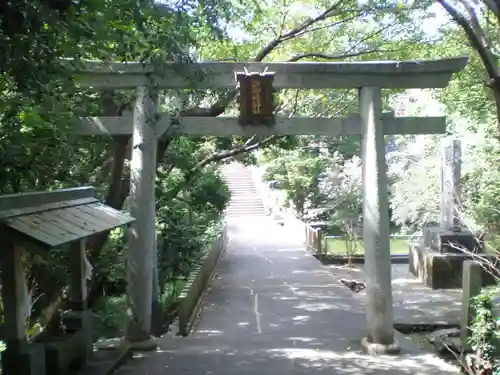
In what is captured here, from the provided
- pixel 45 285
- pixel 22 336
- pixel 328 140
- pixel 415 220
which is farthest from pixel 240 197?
pixel 22 336

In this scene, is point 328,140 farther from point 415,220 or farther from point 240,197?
point 240,197

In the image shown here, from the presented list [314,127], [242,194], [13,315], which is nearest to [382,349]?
[314,127]

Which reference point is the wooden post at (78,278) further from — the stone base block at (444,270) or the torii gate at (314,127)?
the stone base block at (444,270)

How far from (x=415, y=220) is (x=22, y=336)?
18334 millimetres

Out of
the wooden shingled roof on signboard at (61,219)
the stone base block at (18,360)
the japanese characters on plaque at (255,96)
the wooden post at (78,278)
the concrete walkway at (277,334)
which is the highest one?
Answer: the japanese characters on plaque at (255,96)

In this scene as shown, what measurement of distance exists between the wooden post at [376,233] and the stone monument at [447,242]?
7.02 m

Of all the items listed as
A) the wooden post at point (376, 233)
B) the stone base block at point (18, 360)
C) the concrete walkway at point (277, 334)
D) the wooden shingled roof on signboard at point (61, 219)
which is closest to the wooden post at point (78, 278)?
the wooden shingled roof on signboard at point (61, 219)

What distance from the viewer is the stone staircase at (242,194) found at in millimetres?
36156

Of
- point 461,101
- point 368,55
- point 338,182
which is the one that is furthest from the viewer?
point 338,182

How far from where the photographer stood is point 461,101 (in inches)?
531

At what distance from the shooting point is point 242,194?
128 ft

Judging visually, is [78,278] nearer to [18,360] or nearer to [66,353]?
[66,353]

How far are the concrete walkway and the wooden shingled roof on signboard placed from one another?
1989 millimetres

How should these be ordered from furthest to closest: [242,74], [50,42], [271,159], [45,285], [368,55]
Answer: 1. [271,159]
2. [368,55]
3. [45,285]
4. [242,74]
5. [50,42]
